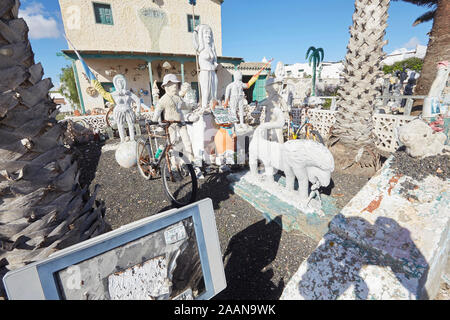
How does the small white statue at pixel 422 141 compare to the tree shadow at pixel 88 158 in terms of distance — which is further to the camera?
the tree shadow at pixel 88 158

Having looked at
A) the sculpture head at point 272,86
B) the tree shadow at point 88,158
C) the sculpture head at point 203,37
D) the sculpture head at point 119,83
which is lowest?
the tree shadow at point 88,158

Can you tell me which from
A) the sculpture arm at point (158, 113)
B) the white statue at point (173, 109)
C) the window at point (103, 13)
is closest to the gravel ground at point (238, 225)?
the white statue at point (173, 109)

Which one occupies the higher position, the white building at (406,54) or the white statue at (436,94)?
the white building at (406,54)

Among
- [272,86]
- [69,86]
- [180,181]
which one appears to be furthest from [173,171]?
[69,86]

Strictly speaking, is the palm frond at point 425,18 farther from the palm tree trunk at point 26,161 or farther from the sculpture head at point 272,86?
the palm tree trunk at point 26,161

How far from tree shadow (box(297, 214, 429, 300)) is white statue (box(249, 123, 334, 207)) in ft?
4.39

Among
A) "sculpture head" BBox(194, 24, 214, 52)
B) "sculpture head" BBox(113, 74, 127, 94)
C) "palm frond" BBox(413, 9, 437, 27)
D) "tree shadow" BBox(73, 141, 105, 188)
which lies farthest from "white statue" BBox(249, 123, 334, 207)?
"palm frond" BBox(413, 9, 437, 27)

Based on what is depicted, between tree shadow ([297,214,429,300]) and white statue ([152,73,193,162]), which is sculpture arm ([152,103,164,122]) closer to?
white statue ([152,73,193,162])

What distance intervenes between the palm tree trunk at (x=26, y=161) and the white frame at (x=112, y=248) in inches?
25.6

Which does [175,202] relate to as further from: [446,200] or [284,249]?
[446,200]

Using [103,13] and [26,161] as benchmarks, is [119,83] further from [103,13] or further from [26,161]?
[103,13]

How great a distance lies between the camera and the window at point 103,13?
38.0ft

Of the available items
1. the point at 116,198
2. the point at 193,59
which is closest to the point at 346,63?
the point at 116,198

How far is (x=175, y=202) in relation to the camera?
374 centimetres
